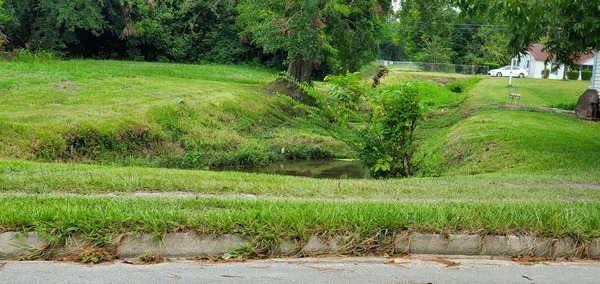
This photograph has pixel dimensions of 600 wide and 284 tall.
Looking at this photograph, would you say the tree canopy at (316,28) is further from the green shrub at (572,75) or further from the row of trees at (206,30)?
the green shrub at (572,75)

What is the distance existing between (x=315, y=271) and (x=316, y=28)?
20271mm

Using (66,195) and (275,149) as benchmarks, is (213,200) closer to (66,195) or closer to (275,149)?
(66,195)

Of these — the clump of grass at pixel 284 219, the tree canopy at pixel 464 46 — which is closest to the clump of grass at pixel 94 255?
the clump of grass at pixel 284 219

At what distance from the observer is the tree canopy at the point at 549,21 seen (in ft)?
34.7

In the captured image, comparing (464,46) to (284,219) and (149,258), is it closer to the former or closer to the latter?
(284,219)

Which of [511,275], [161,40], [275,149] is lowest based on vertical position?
[275,149]

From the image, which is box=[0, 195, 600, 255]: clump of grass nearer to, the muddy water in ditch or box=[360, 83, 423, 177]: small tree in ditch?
box=[360, 83, 423, 177]: small tree in ditch

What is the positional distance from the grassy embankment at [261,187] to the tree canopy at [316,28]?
198 inches

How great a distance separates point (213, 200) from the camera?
Result: 6066 mm

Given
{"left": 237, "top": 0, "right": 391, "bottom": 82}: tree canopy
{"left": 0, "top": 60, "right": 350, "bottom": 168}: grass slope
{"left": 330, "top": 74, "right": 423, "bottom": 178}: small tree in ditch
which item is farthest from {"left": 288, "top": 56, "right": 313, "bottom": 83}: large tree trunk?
{"left": 330, "top": 74, "right": 423, "bottom": 178}: small tree in ditch

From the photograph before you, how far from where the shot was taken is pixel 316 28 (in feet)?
78.6

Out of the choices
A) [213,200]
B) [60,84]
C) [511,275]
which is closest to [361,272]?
[511,275]

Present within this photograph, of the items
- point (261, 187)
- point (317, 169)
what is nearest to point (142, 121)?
point (317, 169)

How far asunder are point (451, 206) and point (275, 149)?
13393 mm
